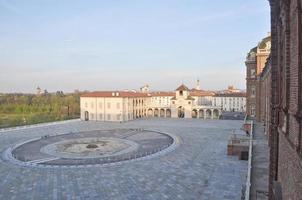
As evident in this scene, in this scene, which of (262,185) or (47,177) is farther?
(47,177)

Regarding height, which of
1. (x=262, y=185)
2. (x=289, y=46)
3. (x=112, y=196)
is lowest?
(x=112, y=196)

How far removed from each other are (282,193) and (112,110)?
4595 centimetres

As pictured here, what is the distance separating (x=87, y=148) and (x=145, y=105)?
3299cm

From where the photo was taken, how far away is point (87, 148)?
2730 centimetres

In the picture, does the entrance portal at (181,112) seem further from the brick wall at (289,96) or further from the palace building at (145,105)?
the brick wall at (289,96)

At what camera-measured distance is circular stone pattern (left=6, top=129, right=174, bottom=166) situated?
22766mm

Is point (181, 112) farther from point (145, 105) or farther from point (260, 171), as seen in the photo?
point (260, 171)

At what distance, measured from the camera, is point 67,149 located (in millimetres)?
26734

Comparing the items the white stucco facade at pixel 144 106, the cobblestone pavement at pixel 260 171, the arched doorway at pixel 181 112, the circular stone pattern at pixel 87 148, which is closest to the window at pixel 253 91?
the circular stone pattern at pixel 87 148

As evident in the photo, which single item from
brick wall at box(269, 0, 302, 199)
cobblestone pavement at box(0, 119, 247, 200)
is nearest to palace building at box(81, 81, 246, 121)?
cobblestone pavement at box(0, 119, 247, 200)

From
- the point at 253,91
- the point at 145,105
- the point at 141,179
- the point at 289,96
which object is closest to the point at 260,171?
the point at 141,179

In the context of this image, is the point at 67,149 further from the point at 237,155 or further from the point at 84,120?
the point at 84,120

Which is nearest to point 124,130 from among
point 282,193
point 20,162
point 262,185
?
point 20,162

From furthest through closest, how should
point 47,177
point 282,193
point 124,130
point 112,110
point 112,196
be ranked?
1. point 112,110
2. point 124,130
3. point 47,177
4. point 112,196
5. point 282,193
